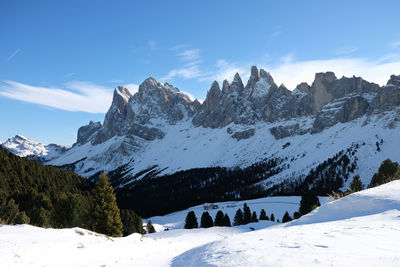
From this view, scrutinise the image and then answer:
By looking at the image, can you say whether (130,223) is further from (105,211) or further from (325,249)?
(325,249)

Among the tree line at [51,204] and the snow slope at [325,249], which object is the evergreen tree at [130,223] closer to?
the tree line at [51,204]

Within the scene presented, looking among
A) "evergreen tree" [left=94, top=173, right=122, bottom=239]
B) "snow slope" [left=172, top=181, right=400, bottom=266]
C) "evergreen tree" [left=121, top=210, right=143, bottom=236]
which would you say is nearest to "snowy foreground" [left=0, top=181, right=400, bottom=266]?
"snow slope" [left=172, top=181, right=400, bottom=266]

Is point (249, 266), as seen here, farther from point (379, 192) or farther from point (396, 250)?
point (379, 192)

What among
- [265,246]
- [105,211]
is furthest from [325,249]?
[105,211]

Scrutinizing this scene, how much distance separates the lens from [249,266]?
8375 mm

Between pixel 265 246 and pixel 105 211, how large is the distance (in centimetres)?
2358

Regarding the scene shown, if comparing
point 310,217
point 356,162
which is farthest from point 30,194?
point 356,162

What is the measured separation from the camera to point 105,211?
29625 mm

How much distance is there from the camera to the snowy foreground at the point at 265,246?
28.2ft

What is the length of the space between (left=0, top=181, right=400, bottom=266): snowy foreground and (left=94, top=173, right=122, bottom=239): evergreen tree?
41.0 feet

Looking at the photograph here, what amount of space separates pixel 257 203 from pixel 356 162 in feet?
269

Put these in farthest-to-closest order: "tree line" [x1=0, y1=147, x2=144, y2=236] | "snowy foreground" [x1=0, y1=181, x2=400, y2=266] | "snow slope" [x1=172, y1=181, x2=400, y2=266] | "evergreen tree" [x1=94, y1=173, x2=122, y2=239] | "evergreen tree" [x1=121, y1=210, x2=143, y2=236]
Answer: "evergreen tree" [x1=121, y1=210, x2=143, y2=236], "tree line" [x1=0, y1=147, x2=144, y2=236], "evergreen tree" [x1=94, y1=173, x2=122, y2=239], "snowy foreground" [x1=0, y1=181, x2=400, y2=266], "snow slope" [x1=172, y1=181, x2=400, y2=266]

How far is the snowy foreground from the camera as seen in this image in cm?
860

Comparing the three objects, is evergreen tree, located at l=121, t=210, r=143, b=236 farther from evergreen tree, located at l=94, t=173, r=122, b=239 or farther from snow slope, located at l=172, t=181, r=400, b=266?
snow slope, located at l=172, t=181, r=400, b=266
